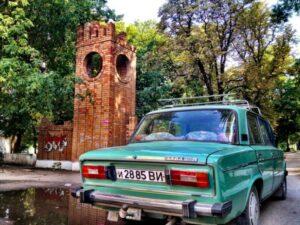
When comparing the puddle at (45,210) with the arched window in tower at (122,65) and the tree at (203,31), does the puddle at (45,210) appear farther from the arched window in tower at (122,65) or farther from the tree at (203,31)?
the tree at (203,31)

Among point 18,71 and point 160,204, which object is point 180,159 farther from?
point 18,71

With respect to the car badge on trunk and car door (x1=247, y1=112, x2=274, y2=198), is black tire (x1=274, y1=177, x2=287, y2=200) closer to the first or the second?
car door (x1=247, y1=112, x2=274, y2=198)

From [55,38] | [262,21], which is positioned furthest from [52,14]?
[262,21]

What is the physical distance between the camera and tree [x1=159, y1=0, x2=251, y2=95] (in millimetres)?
21203

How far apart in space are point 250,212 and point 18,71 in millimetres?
9589

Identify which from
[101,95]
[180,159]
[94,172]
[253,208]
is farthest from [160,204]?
[101,95]

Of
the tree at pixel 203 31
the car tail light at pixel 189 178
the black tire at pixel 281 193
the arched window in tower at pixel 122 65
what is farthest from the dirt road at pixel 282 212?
the tree at pixel 203 31

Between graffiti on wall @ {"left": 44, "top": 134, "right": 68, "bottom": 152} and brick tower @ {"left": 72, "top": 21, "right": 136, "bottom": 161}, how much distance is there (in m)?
0.74

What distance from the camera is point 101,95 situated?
12984 mm

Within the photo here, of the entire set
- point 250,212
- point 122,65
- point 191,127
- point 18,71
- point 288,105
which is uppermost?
point 288,105

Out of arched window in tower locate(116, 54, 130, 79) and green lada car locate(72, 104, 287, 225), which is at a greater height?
arched window in tower locate(116, 54, 130, 79)

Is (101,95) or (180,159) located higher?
(101,95)

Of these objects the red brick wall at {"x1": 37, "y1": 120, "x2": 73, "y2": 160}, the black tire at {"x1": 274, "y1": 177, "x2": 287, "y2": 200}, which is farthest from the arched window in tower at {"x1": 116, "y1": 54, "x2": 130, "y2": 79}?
the black tire at {"x1": 274, "y1": 177, "x2": 287, "y2": 200}

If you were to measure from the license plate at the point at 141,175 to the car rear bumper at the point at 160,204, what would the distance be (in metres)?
0.22
